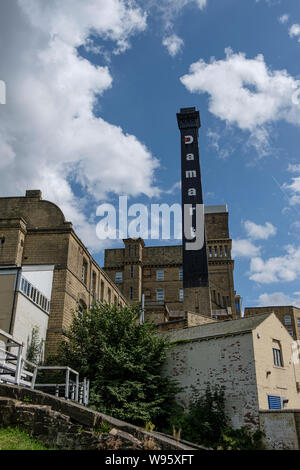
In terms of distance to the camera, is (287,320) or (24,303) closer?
(24,303)

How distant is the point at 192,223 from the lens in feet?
165

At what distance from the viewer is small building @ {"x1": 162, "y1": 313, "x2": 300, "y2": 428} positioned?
19.6m

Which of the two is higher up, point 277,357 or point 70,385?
point 277,357

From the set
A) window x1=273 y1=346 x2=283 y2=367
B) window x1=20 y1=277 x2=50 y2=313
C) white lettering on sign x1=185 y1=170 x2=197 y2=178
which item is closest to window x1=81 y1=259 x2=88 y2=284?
window x1=20 y1=277 x2=50 y2=313

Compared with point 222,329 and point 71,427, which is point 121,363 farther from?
point 71,427

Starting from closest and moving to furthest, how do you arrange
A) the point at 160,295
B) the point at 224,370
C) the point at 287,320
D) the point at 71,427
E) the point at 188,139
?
the point at 71,427, the point at 224,370, the point at 188,139, the point at 160,295, the point at 287,320

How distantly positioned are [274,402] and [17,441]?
14.8m

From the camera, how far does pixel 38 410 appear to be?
976 cm

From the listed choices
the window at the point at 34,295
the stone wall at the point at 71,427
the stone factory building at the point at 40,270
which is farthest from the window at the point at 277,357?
the stone wall at the point at 71,427

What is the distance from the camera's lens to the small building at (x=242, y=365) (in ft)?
64.4

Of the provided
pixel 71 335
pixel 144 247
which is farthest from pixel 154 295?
pixel 71 335

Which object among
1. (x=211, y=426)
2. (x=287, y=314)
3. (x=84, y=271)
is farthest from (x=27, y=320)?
(x=287, y=314)

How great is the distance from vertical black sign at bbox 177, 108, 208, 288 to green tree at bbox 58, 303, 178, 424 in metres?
24.9

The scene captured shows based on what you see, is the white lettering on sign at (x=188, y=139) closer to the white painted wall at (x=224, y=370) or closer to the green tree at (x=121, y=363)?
the green tree at (x=121, y=363)
